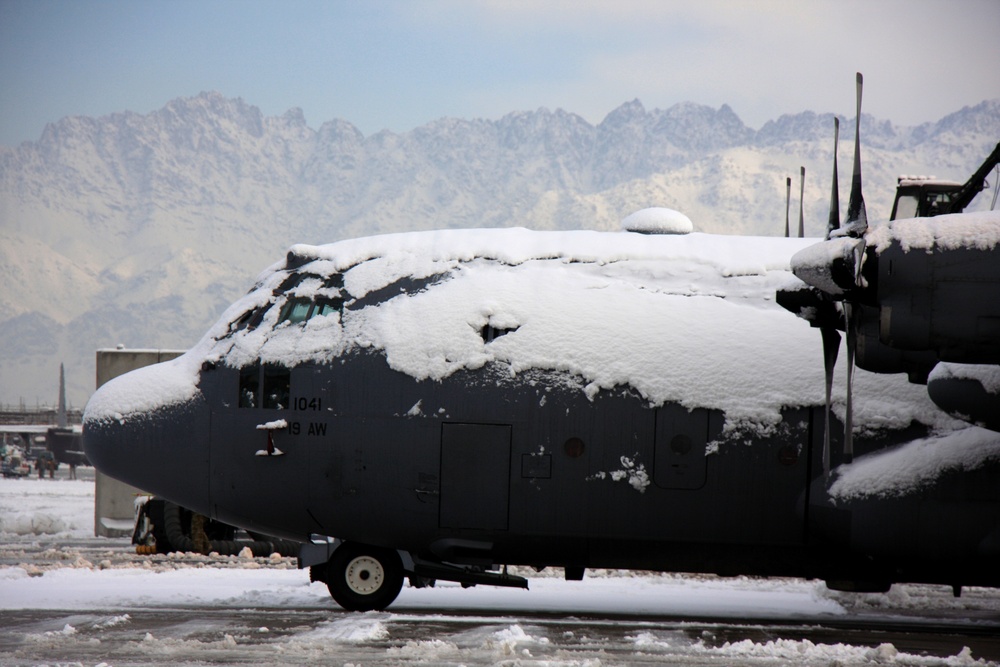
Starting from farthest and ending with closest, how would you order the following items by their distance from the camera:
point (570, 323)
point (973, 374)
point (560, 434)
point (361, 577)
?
point (361, 577) → point (570, 323) → point (560, 434) → point (973, 374)

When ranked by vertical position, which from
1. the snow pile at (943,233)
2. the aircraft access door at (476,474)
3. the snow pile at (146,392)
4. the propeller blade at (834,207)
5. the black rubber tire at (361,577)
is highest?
the propeller blade at (834,207)

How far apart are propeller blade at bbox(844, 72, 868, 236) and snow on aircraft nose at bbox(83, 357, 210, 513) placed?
7.50 m

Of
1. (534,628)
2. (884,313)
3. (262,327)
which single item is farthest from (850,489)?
(262,327)

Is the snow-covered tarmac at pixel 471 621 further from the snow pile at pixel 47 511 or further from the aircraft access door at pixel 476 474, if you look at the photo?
the snow pile at pixel 47 511

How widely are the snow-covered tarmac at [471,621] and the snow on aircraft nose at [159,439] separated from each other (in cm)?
157

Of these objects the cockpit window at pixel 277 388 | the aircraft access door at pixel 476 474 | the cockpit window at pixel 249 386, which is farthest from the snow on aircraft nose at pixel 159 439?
the aircraft access door at pixel 476 474

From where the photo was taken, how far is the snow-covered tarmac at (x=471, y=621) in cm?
954

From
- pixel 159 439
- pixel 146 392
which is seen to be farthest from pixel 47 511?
pixel 159 439

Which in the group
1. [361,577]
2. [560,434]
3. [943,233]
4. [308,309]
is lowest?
[361,577]

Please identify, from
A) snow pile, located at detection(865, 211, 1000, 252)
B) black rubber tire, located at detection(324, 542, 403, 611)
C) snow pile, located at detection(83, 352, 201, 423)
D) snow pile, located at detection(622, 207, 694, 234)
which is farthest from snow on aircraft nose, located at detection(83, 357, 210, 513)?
snow pile, located at detection(865, 211, 1000, 252)

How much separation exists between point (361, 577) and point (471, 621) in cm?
143

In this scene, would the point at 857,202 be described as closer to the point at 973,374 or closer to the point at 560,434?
the point at 973,374

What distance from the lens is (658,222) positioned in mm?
12820

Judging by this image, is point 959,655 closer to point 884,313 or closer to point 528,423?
point 884,313
